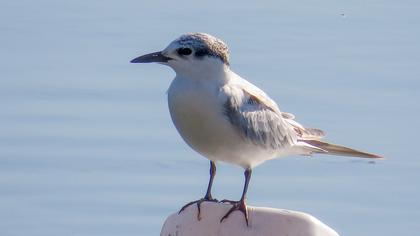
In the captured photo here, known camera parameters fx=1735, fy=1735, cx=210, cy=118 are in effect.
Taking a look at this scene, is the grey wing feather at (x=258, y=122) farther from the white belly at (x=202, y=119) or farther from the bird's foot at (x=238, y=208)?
the bird's foot at (x=238, y=208)

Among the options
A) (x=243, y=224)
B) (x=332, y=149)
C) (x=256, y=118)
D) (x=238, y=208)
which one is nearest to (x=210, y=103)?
(x=256, y=118)

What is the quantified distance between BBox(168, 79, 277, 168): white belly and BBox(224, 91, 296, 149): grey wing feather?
0.22 ft

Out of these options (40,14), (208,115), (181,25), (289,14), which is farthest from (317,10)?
(208,115)

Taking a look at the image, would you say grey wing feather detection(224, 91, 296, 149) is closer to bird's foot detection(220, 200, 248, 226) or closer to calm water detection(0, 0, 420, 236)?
bird's foot detection(220, 200, 248, 226)

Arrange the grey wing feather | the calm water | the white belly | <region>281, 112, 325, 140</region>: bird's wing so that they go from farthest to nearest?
the calm water < <region>281, 112, 325, 140</region>: bird's wing < the grey wing feather < the white belly

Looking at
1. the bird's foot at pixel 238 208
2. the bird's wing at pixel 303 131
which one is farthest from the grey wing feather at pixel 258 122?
the bird's foot at pixel 238 208

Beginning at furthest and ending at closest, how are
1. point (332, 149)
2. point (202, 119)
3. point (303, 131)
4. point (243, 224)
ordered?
point (332, 149), point (303, 131), point (202, 119), point (243, 224)

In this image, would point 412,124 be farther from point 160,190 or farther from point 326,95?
point 160,190

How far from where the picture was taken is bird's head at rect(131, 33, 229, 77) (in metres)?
9.29

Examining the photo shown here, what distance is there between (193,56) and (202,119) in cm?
34

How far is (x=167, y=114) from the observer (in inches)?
512

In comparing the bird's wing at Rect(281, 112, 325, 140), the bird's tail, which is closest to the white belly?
the bird's wing at Rect(281, 112, 325, 140)

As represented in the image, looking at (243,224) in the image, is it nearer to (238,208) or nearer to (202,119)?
(238,208)

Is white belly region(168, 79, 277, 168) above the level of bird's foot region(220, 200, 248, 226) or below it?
above
